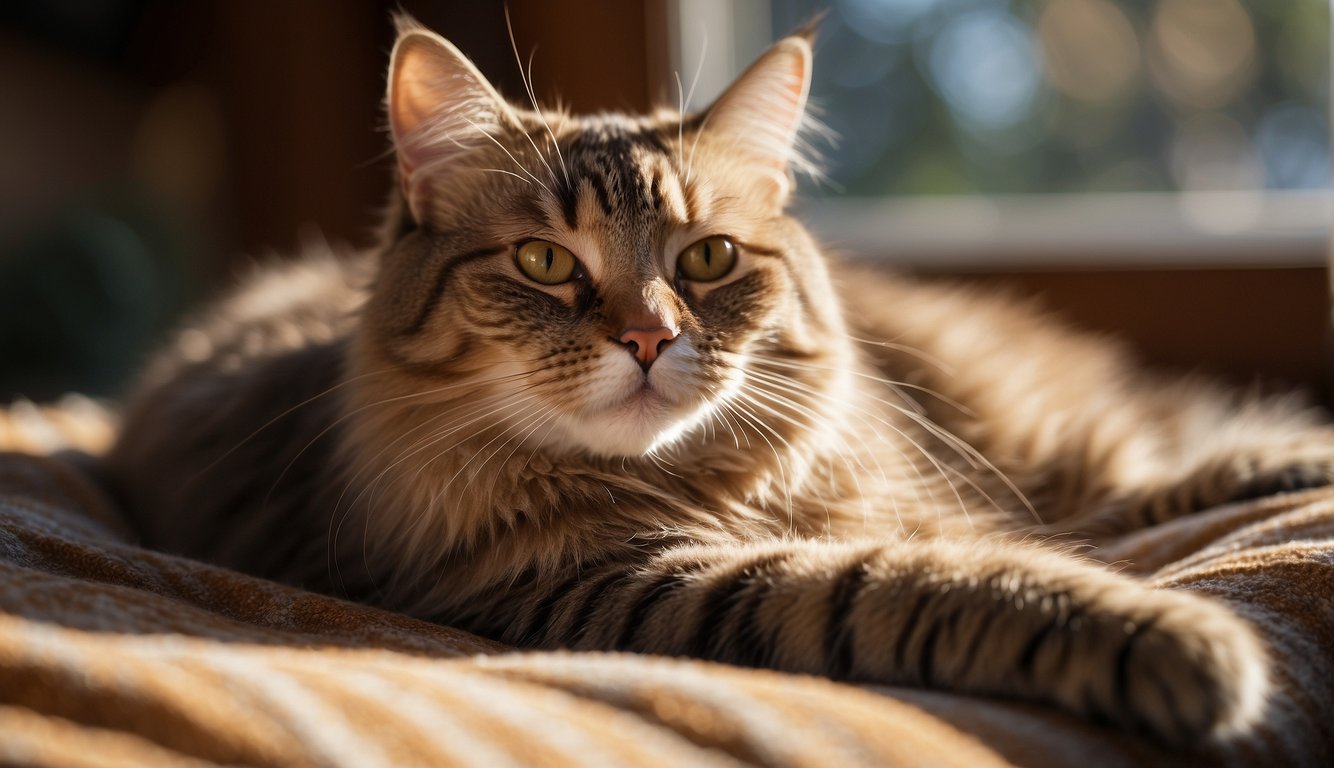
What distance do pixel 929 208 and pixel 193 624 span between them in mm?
2654

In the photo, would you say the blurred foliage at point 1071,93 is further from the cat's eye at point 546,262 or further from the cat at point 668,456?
the cat's eye at point 546,262

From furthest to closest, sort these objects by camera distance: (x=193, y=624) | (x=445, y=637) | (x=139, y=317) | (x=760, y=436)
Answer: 1. (x=139, y=317)
2. (x=760, y=436)
3. (x=445, y=637)
4. (x=193, y=624)

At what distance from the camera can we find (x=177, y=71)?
3.24 m

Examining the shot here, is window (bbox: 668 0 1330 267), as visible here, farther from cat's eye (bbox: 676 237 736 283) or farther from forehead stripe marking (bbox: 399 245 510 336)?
forehead stripe marking (bbox: 399 245 510 336)

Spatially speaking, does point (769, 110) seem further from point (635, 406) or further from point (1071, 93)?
point (1071, 93)

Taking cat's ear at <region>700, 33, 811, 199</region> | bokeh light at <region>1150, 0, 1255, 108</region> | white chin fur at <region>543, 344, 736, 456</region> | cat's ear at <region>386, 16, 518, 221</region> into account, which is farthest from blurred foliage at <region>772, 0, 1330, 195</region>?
white chin fur at <region>543, 344, 736, 456</region>

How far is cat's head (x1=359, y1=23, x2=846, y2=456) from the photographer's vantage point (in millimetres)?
1135

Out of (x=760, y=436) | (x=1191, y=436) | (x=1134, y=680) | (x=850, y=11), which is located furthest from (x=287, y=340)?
(x=850, y=11)

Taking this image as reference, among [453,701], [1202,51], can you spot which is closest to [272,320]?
[453,701]

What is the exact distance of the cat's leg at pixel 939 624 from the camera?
0.75 metres

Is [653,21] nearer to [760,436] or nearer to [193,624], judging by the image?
[760,436]

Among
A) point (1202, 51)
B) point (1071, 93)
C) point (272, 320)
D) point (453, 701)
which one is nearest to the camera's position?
point (453, 701)

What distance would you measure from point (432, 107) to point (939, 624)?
87 cm

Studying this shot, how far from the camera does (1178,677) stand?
738mm
